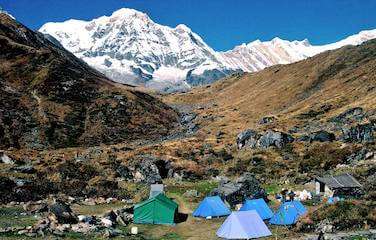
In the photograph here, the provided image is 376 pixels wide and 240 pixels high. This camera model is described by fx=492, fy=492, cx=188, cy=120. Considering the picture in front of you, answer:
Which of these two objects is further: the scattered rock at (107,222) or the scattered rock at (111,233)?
the scattered rock at (107,222)

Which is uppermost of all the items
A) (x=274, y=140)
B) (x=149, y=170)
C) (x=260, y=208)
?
(x=274, y=140)

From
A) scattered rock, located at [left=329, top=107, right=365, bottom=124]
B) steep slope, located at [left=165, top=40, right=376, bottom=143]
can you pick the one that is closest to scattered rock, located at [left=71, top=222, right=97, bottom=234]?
→ steep slope, located at [left=165, top=40, right=376, bottom=143]

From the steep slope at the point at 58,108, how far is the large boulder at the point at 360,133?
6387 cm

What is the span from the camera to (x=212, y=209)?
162 ft

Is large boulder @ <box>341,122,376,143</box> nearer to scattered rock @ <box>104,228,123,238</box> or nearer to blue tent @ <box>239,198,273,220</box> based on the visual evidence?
blue tent @ <box>239,198,273,220</box>

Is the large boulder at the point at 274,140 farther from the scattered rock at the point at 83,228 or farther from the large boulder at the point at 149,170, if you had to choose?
the scattered rock at the point at 83,228

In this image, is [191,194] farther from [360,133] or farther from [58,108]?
[58,108]

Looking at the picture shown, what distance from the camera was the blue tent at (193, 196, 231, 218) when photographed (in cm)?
4931

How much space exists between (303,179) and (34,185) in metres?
37.4

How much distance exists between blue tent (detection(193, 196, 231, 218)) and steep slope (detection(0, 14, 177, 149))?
70871 mm

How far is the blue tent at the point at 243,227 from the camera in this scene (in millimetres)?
35688

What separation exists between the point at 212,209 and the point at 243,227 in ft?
44.9

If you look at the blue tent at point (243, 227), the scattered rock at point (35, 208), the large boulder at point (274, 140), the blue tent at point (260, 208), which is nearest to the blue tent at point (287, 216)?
the blue tent at point (260, 208)

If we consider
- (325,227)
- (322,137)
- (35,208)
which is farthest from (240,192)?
(322,137)
